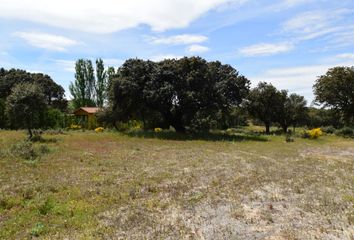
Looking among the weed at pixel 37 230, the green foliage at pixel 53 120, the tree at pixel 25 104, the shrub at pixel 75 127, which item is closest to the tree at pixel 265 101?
the shrub at pixel 75 127

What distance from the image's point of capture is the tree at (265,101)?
4506 cm

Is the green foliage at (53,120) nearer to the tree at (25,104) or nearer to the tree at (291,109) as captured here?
the tree at (25,104)

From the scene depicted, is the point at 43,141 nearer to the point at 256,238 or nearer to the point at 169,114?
the point at 169,114

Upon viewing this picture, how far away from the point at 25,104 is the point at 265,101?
A: 29.0 metres

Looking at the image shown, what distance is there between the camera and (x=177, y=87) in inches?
1353

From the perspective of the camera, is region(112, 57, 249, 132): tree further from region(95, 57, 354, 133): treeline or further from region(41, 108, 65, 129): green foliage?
region(41, 108, 65, 129): green foliage

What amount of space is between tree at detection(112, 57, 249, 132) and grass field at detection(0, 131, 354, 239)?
1616 centimetres

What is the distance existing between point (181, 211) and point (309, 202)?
4.08 meters

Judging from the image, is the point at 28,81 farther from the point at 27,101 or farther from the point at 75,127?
the point at 27,101

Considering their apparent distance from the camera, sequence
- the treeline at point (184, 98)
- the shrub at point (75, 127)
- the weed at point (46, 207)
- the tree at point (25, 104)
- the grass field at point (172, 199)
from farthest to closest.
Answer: the shrub at point (75, 127), the treeline at point (184, 98), the tree at point (25, 104), the weed at point (46, 207), the grass field at point (172, 199)

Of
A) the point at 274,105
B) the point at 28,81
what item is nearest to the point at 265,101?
the point at 274,105

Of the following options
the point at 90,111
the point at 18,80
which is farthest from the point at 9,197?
the point at 18,80

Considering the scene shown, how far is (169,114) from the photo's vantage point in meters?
37.9

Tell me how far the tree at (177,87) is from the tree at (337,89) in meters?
13.5
